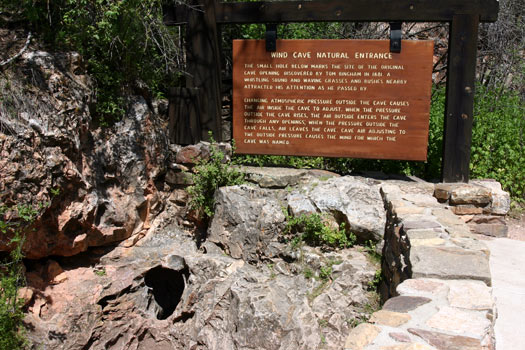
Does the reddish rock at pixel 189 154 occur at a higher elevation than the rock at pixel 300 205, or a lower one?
higher

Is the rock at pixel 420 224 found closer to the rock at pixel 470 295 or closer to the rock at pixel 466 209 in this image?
the rock at pixel 470 295

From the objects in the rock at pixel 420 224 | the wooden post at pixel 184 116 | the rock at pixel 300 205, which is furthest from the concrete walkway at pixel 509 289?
the wooden post at pixel 184 116

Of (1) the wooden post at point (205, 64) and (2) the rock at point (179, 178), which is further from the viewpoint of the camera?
(2) the rock at point (179, 178)

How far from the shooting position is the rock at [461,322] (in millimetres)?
2557

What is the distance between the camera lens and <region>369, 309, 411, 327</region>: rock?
8.87ft

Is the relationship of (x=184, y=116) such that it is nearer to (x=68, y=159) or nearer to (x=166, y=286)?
(x=68, y=159)

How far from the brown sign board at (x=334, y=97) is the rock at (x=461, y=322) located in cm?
302

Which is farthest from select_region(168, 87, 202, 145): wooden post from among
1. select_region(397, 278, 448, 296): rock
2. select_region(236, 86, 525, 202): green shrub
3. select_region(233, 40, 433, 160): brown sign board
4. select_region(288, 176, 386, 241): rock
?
select_region(397, 278, 448, 296): rock

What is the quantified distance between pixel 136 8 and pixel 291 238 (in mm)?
3135

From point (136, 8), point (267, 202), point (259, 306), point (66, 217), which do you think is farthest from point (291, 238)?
point (136, 8)

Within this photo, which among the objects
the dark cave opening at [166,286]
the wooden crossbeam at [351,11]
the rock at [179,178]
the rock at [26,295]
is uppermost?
the wooden crossbeam at [351,11]

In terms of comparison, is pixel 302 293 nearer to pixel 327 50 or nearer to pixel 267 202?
pixel 267 202

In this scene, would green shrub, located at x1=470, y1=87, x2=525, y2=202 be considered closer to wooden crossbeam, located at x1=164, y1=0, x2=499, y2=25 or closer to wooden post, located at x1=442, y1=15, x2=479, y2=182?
wooden post, located at x1=442, y1=15, x2=479, y2=182

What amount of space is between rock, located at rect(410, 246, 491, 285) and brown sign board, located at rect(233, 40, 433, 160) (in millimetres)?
2172
